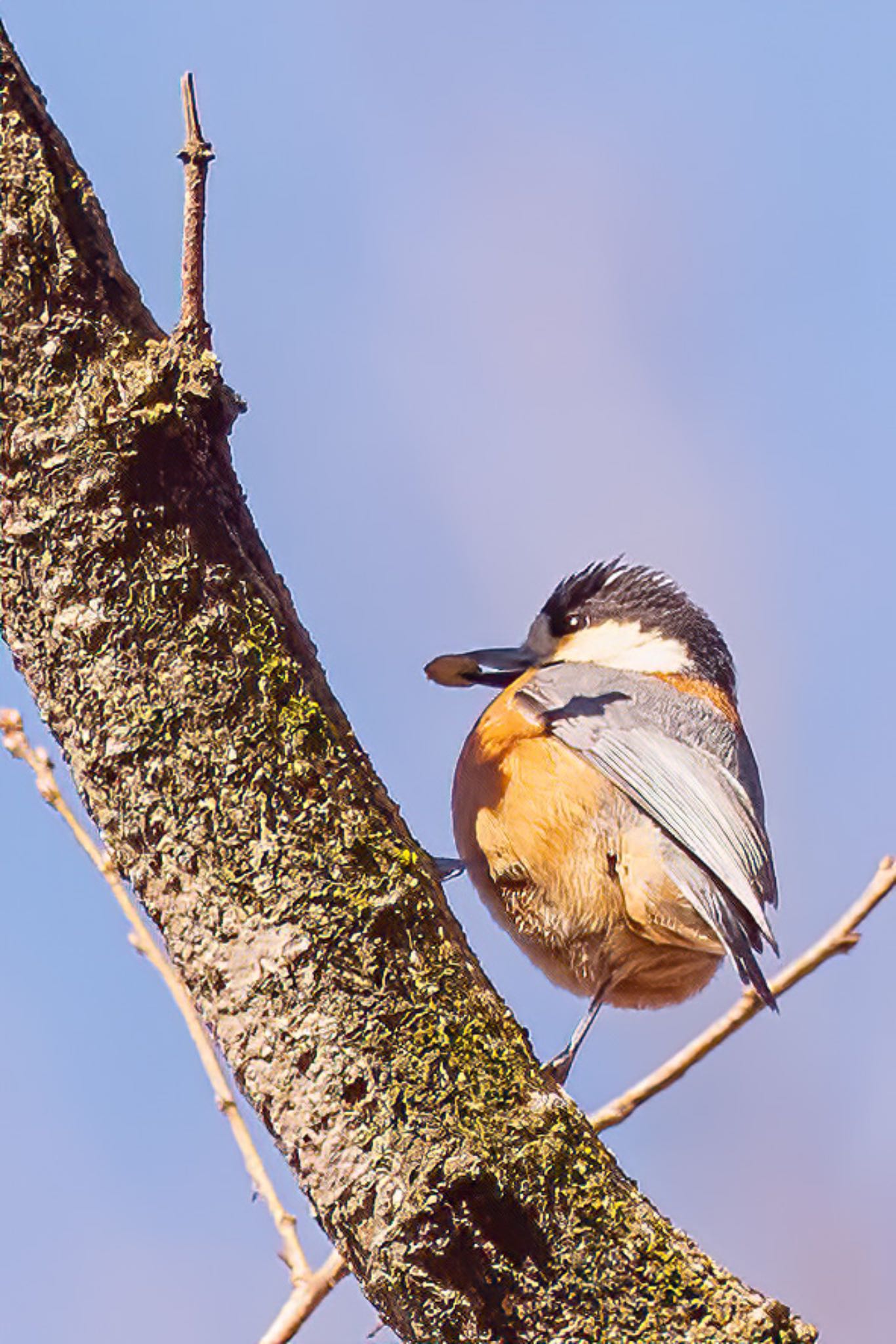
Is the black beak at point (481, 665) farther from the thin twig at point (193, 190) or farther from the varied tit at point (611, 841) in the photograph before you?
the thin twig at point (193, 190)

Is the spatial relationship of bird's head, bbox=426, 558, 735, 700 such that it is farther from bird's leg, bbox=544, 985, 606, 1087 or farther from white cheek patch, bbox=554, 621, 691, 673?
bird's leg, bbox=544, 985, 606, 1087

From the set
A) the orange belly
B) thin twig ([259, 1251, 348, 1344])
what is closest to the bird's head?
the orange belly

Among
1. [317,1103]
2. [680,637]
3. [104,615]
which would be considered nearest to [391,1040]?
[317,1103]

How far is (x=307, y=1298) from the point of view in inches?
85.2

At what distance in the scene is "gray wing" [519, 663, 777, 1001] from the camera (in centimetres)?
277

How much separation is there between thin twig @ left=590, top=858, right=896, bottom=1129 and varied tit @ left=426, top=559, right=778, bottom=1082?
64 millimetres

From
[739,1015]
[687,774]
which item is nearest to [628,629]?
[687,774]

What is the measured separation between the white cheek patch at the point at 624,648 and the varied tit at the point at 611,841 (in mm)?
432

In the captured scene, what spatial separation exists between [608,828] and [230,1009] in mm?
1349

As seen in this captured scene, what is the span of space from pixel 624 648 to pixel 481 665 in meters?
0.49

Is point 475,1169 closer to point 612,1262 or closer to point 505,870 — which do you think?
point 612,1262

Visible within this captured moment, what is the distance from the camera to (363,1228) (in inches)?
64.3

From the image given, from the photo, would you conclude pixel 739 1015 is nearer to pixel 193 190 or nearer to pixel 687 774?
pixel 687 774

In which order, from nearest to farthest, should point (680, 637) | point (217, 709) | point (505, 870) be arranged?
point (217, 709) < point (505, 870) < point (680, 637)
